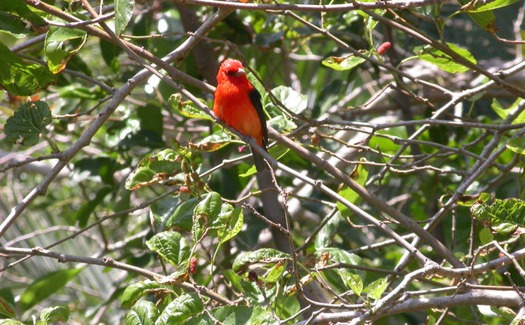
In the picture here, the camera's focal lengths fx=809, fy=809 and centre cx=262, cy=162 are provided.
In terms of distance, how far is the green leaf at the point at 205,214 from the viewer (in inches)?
114

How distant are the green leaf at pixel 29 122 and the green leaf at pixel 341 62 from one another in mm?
1149

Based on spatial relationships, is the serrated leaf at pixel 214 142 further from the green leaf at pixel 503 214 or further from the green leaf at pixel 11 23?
the green leaf at pixel 503 214

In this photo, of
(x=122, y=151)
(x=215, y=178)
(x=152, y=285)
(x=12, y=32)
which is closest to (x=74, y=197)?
(x=122, y=151)

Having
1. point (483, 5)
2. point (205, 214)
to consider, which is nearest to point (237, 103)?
point (205, 214)

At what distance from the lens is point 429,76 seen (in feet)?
18.8

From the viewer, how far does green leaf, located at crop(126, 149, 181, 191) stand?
3.21 meters

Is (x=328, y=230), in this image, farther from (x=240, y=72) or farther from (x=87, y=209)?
(x=87, y=209)

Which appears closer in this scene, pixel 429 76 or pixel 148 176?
pixel 148 176

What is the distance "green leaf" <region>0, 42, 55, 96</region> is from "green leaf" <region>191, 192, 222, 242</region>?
0.90 meters

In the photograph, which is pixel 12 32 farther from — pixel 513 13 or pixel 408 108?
pixel 513 13

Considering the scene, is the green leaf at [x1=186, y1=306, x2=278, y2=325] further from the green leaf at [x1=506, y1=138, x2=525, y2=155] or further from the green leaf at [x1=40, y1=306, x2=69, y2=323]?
the green leaf at [x1=506, y1=138, x2=525, y2=155]

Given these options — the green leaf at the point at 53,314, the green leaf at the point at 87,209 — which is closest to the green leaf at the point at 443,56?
the green leaf at the point at 53,314

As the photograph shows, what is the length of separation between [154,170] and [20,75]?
0.65m

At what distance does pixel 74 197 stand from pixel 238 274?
378cm
